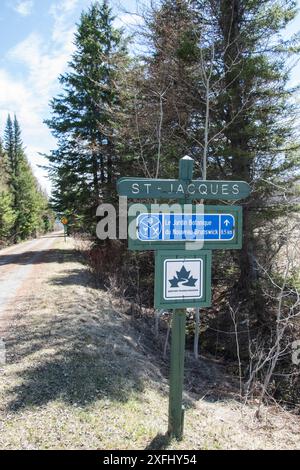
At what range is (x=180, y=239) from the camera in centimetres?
338

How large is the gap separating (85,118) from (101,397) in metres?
15.6

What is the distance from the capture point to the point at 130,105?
421 inches

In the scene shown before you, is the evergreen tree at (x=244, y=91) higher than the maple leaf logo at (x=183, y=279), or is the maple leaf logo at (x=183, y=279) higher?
the evergreen tree at (x=244, y=91)

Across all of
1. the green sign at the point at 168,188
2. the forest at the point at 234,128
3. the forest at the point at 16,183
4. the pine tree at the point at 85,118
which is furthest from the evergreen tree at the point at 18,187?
the green sign at the point at 168,188

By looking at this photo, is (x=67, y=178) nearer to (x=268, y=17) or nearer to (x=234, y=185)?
(x=268, y=17)

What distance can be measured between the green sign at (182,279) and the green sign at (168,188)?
1.73 feet

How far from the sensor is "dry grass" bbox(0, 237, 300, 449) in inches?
143

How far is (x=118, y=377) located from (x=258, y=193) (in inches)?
244

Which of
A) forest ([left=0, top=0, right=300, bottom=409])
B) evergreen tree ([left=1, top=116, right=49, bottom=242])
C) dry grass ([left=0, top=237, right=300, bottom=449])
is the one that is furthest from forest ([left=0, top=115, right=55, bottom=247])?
dry grass ([left=0, top=237, right=300, bottom=449])

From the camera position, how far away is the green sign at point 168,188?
3348 millimetres
